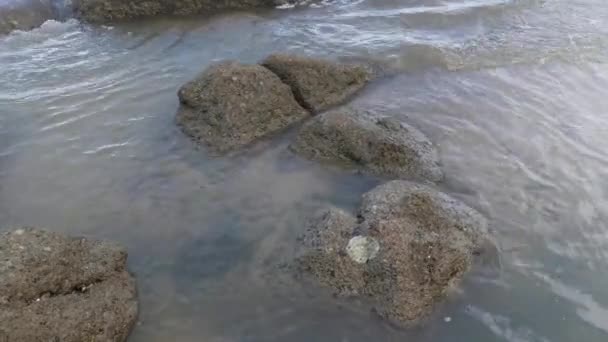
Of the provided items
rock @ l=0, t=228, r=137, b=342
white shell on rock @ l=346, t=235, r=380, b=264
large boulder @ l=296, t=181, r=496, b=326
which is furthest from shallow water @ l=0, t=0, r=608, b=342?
white shell on rock @ l=346, t=235, r=380, b=264

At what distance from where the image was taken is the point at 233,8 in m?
9.94

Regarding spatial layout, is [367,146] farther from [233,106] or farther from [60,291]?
[60,291]

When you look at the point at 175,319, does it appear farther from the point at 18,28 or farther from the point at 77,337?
the point at 18,28

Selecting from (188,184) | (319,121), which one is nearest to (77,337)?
(188,184)

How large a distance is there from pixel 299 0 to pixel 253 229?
20.5 feet

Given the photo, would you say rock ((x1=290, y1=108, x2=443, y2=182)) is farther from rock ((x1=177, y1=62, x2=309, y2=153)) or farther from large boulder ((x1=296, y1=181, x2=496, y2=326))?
large boulder ((x1=296, y1=181, x2=496, y2=326))

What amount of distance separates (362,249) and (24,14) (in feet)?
24.8

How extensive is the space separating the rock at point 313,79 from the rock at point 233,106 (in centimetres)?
20

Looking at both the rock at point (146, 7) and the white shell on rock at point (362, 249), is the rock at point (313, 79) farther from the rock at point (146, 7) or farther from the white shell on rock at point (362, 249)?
the rock at point (146, 7)

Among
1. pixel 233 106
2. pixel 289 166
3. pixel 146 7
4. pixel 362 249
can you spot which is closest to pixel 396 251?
pixel 362 249

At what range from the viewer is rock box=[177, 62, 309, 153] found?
6.28 m

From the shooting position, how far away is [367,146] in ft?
19.5

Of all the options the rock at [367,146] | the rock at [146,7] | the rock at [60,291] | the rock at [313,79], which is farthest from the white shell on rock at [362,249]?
the rock at [146,7]

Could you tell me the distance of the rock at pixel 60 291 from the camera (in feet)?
12.4
